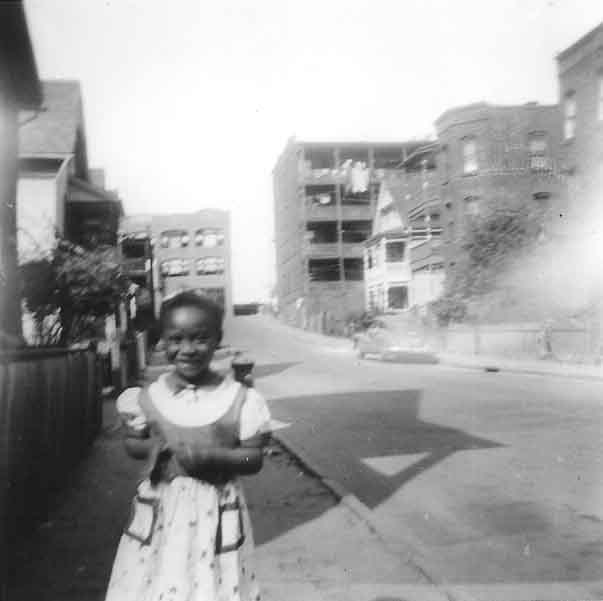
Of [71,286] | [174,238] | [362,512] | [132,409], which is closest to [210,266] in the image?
[174,238]

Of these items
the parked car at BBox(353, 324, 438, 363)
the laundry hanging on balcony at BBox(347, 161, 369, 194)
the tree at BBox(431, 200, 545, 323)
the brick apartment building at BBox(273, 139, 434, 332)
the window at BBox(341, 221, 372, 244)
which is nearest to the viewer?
the parked car at BBox(353, 324, 438, 363)

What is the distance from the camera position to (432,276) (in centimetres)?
4528

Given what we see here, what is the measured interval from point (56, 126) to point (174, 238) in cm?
6310

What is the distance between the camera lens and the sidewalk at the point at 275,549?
4.17 metres

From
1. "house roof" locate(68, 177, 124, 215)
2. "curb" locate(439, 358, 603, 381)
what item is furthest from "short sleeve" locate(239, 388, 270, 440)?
"house roof" locate(68, 177, 124, 215)

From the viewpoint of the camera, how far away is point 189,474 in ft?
8.35

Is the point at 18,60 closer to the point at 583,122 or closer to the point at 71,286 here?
the point at 71,286

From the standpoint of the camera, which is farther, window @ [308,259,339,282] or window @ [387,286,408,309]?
window @ [308,259,339,282]

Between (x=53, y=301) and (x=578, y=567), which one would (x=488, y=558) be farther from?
(x=53, y=301)

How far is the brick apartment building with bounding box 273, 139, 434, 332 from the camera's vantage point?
63406 mm

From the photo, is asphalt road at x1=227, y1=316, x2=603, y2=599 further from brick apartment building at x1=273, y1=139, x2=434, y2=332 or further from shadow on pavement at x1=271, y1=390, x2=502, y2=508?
brick apartment building at x1=273, y1=139, x2=434, y2=332

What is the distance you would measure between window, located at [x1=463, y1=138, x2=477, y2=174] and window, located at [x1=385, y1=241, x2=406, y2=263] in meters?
11.7

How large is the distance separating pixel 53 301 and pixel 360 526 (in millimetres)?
8829

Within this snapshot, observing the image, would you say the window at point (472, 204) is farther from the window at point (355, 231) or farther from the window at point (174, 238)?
the window at point (174, 238)
